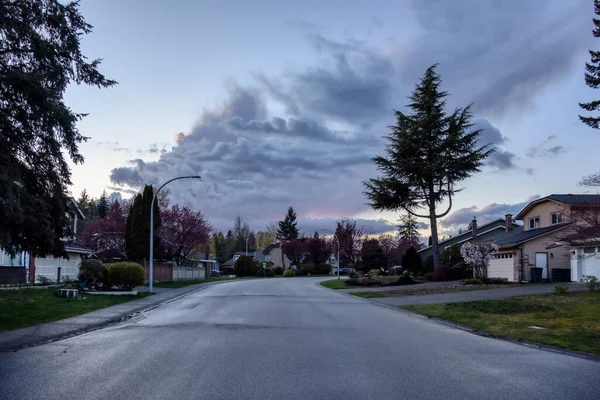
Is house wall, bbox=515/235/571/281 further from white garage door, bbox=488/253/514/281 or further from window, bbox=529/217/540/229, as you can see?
window, bbox=529/217/540/229

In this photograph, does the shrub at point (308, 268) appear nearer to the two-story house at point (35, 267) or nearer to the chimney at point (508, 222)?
the chimney at point (508, 222)

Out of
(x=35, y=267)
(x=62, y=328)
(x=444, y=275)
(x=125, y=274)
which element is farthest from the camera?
(x=444, y=275)

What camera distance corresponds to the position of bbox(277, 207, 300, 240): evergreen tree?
389 ft

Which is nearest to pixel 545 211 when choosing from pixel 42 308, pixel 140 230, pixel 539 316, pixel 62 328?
pixel 539 316

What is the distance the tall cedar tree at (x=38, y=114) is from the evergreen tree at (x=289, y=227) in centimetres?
10403

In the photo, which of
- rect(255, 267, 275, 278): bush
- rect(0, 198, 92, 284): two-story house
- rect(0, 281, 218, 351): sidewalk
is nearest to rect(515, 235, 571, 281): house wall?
rect(0, 281, 218, 351): sidewalk

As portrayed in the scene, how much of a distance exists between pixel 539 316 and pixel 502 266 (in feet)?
82.2

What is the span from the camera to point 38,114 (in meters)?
12.7

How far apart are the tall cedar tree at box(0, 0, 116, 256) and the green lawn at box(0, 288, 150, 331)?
2068mm

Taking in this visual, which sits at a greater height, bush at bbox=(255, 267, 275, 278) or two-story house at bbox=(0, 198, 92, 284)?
two-story house at bbox=(0, 198, 92, 284)

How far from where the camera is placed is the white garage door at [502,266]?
128 feet

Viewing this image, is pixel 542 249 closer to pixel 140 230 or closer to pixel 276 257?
pixel 140 230

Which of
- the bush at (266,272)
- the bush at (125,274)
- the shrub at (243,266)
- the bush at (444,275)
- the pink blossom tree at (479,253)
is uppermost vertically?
the pink blossom tree at (479,253)

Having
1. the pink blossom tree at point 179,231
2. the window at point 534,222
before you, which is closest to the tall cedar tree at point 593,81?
the window at point 534,222
